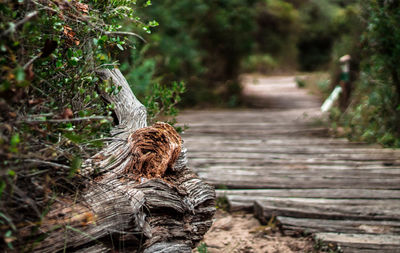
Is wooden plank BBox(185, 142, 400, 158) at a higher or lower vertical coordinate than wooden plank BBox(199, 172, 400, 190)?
higher

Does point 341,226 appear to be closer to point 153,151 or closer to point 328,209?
point 328,209

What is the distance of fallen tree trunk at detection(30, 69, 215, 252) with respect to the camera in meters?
1.84

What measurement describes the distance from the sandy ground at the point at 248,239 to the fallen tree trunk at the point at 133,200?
889mm

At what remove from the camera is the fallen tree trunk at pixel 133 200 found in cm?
184

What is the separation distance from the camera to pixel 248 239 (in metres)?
3.64

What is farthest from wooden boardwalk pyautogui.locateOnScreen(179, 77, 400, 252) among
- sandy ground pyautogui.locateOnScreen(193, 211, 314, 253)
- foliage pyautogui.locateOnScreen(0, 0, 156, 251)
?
foliage pyautogui.locateOnScreen(0, 0, 156, 251)

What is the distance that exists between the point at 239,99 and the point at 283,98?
1.72 meters

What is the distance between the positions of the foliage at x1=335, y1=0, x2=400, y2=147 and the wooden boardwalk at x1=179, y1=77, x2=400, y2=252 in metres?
0.31

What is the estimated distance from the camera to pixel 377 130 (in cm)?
644

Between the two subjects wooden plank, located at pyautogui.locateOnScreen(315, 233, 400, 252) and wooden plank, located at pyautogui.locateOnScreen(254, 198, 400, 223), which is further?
wooden plank, located at pyautogui.locateOnScreen(254, 198, 400, 223)

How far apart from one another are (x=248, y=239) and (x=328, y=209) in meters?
0.89

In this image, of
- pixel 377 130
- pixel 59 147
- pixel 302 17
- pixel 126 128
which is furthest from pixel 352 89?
pixel 302 17

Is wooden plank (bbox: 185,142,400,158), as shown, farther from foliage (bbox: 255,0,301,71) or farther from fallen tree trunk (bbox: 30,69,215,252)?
foliage (bbox: 255,0,301,71)

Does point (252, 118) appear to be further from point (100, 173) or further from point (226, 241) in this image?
point (100, 173)
